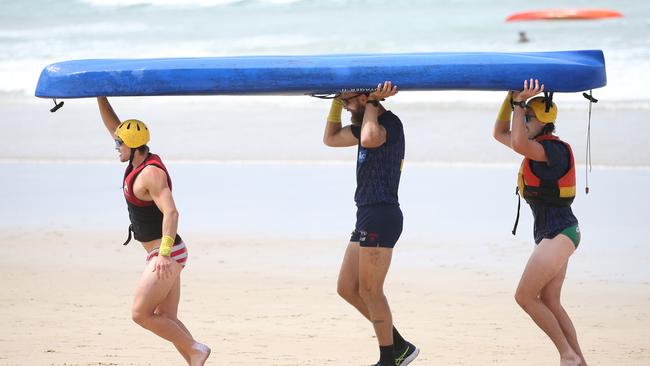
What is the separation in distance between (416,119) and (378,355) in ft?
36.5

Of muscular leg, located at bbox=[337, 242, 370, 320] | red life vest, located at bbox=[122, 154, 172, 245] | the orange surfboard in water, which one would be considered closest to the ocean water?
→ the orange surfboard in water

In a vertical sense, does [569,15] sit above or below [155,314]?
below

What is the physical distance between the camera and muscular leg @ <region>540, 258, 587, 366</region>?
648cm

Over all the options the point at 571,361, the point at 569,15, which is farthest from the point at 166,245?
the point at 569,15

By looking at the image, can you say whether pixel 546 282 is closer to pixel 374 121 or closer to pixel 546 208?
pixel 546 208

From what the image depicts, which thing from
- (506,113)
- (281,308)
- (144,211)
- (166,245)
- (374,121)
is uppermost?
(374,121)

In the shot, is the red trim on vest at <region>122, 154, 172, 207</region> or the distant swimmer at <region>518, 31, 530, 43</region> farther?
the distant swimmer at <region>518, 31, 530, 43</region>

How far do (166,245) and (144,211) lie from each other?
0.31 metres

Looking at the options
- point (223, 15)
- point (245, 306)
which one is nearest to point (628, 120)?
point (245, 306)

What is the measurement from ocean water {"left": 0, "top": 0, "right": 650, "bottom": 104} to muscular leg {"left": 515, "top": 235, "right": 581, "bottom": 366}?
62.9 ft

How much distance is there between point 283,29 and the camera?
35.1 meters

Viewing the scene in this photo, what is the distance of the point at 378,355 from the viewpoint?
23.9ft

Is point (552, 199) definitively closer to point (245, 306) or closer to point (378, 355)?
point (378, 355)

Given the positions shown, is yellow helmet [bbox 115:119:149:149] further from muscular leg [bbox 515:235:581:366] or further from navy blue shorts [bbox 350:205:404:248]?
muscular leg [bbox 515:235:581:366]
